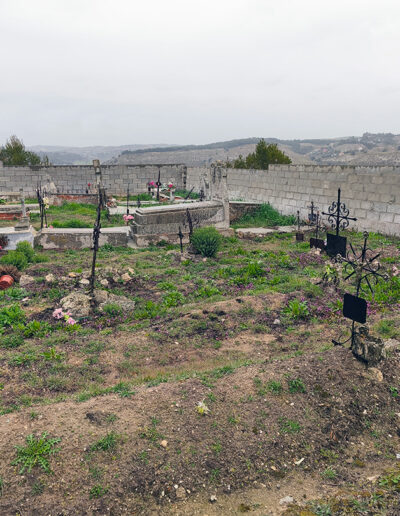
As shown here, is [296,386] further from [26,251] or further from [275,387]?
[26,251]

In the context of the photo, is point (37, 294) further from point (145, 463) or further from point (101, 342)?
point (145, 463)

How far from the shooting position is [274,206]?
662 inches

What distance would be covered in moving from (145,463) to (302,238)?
31.1ft

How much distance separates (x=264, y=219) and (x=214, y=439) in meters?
12.7

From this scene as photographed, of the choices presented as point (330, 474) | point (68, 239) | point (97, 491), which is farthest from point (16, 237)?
point (330, 474)

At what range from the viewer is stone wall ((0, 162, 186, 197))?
68.4ft

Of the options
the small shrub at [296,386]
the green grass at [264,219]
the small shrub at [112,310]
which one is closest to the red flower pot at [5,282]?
the small shrub at [112,310]

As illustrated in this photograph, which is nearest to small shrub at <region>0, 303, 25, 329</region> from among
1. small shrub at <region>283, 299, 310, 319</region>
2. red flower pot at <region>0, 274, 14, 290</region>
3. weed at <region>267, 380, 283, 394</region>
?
red flower pot at <region>0, 274, 14, 290</region>

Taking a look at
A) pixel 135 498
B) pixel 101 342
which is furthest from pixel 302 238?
pixel 135 498

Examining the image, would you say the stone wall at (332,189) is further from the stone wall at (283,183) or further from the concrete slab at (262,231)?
the concrete slab at (262,231)

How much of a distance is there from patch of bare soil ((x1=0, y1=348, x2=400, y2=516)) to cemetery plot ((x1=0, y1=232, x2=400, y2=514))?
0.01m

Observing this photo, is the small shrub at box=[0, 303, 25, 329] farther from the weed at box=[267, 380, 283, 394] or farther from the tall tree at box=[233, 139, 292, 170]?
the tall tree at box=[233, 139, 292, 170]

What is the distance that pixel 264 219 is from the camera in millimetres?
15812

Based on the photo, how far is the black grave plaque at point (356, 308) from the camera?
4.94 metres
